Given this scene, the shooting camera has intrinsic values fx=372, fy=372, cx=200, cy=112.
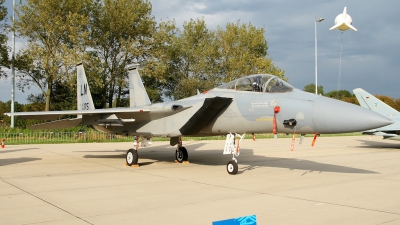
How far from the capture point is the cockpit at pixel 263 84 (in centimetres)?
891

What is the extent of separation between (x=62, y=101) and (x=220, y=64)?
1979 cm

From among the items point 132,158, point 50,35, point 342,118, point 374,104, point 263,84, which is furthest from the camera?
point 50,35

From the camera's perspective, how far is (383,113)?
19.9m

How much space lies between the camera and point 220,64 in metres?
47.9

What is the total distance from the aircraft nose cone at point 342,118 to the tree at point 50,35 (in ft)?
91.3

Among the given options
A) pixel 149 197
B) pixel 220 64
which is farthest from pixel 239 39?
pixel 149 197

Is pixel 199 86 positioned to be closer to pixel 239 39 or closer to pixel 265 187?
pixel 239 39

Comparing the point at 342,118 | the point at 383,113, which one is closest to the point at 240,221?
the point at 342,118

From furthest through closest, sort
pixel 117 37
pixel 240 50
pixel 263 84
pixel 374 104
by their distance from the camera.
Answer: pixel 240 50 → pixel 117 37 → pixel 374 104 → pixel 263 84

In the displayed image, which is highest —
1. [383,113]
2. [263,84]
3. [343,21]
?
[343,21]

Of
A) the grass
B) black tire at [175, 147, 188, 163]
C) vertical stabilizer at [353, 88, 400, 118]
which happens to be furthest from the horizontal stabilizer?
vertical stabilizer at [353, 88, 400, 118]

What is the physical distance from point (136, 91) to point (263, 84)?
655 centimetres

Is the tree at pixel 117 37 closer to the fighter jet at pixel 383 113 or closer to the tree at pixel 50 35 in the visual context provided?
the tree at pixel 50 35

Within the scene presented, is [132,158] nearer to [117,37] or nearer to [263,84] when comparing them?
[263,84]
